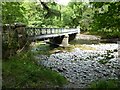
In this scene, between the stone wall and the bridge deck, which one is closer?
the stone wall

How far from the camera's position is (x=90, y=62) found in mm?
14367

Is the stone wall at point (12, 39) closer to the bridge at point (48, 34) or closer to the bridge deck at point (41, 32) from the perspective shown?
the bridge at point (48, 34)

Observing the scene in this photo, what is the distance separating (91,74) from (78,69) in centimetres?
131

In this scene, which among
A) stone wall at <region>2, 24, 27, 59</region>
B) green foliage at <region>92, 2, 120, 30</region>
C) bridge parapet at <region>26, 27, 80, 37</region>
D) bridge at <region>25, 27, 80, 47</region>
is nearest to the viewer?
green foliage at <region>92, 2, 120, 30</region>

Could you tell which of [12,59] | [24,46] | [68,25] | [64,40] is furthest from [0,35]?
[68,25]

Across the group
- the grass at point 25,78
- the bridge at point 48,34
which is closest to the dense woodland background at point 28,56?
the grass at point 25,78

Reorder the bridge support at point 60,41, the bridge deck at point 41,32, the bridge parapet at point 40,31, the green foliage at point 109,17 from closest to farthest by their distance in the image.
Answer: the green foliage at point 109,17, the bridge parapet at point 40,31, the bridge deck at point 41,32, the bridge support at point 60,41

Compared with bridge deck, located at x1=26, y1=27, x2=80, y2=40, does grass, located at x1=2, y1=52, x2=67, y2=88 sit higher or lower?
lower

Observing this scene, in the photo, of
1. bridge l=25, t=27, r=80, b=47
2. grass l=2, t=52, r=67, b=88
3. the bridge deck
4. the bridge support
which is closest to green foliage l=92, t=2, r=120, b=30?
grass l=2, t=52, r=67, b=88

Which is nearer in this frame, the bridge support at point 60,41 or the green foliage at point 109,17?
the green foliage at point 109,17

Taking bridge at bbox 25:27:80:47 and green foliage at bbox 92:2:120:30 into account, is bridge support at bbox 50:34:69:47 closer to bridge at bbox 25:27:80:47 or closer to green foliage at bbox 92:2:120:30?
bridge at bbox 25:27:80:47

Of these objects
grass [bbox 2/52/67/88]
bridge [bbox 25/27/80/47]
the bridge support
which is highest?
bridge [bbox 25/27/80/47]

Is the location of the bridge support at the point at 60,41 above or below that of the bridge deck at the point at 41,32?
below

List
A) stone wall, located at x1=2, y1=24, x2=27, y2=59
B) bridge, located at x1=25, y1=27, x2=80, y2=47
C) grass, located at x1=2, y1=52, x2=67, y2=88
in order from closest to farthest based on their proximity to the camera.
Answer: grass, located at x1=2, y1=52, x2=67, y2=88, stone wall, located at x1=2, y1=24, x2=27, y2=59, bridge, located at x1=25, y1=27, x2=80, y2=47
